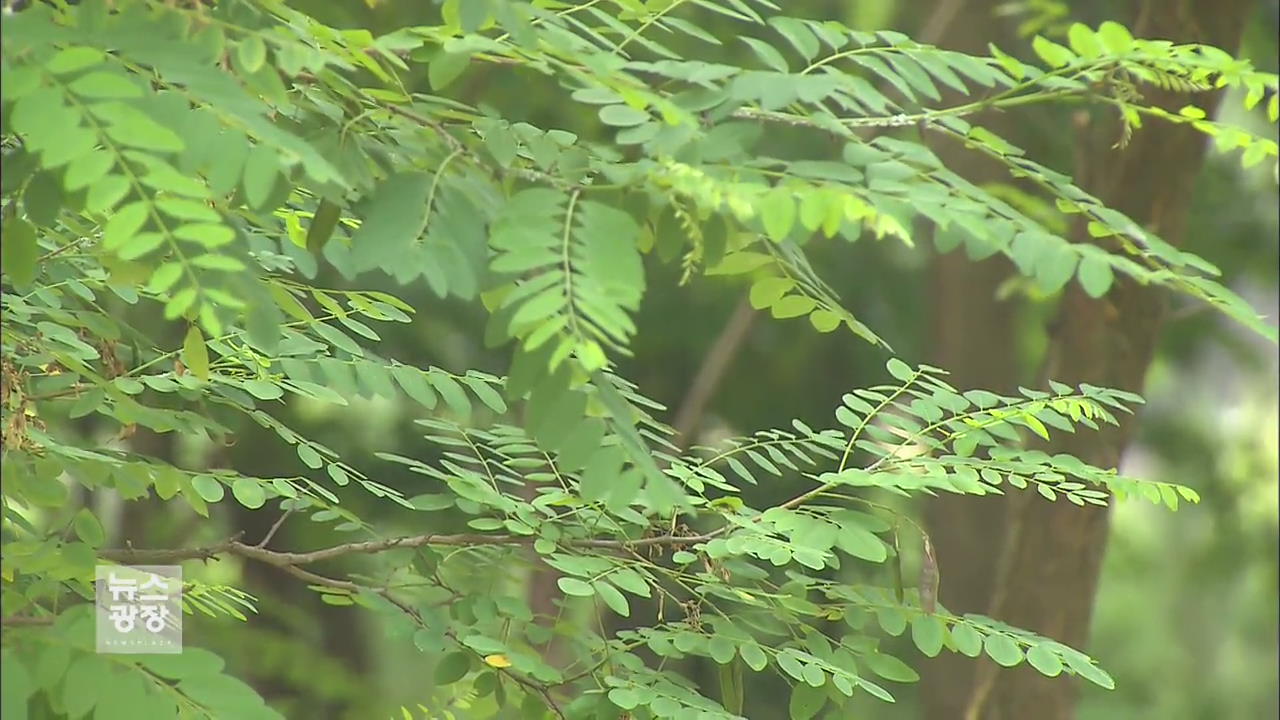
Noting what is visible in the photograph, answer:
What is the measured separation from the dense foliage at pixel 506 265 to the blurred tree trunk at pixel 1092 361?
4.40ft

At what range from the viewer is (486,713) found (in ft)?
5.88

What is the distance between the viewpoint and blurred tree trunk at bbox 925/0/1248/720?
3045 mm

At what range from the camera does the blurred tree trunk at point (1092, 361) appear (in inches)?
120

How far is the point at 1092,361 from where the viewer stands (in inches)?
122

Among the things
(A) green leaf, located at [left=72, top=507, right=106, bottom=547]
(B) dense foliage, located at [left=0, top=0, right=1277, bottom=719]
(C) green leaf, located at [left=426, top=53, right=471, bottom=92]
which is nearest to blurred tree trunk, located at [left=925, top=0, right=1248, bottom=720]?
(B) dense foliage, located at [left=0, top=0, right=1277, bottom=719]

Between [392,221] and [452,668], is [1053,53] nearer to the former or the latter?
[392,221]

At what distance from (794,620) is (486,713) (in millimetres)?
394

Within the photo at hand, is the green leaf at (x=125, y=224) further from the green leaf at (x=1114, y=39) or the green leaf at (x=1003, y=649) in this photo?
the green leaf at (x=1003, y=649)

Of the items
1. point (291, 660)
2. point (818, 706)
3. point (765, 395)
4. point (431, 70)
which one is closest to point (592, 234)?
point (431, 70)

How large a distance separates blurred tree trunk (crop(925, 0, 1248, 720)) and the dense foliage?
134cm

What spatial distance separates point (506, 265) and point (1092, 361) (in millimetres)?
2202

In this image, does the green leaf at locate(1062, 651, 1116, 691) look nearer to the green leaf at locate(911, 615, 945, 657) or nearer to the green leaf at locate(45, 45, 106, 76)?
the green leaf at locate(911, 615, 945, 657)

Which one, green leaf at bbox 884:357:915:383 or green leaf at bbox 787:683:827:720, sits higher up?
green leaf at bbox 884:357:915:383

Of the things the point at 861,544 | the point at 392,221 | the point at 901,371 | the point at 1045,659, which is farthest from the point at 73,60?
the point at 1045,659
